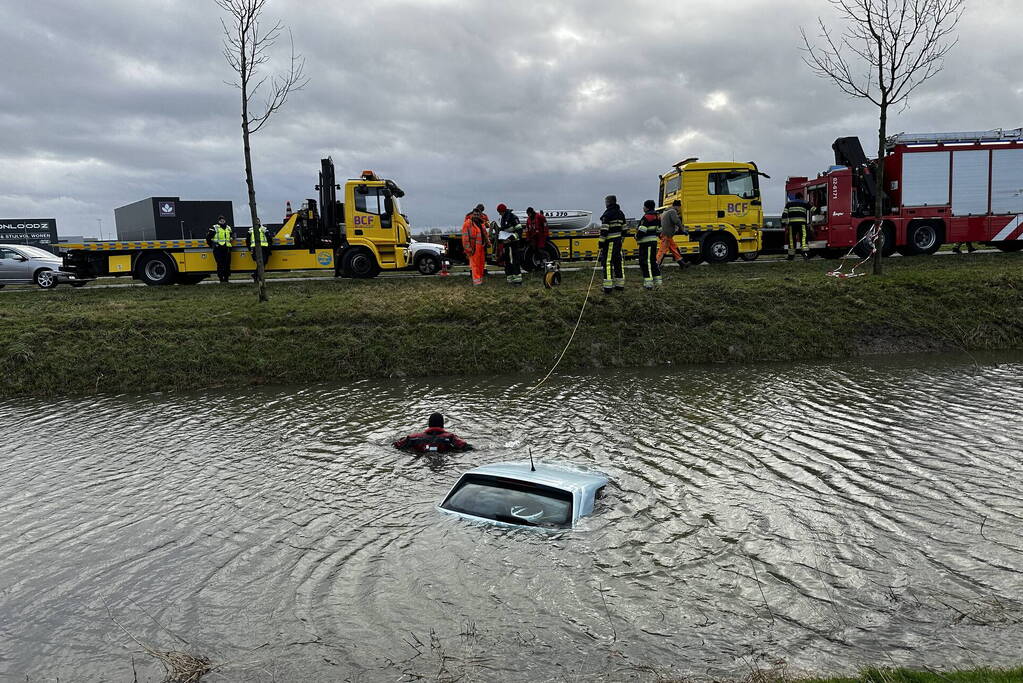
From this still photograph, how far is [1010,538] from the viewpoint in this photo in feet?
19.3

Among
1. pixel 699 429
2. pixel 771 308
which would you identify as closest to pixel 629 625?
pixel 699 429

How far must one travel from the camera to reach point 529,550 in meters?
5.90

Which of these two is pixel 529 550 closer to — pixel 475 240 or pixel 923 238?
pixel 475 240

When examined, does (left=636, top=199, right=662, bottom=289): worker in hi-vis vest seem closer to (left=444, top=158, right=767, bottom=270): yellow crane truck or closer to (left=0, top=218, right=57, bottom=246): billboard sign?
(left=444, top=158, right=767, bottom=270): yellow crane truck

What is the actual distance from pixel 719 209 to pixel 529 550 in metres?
17.4

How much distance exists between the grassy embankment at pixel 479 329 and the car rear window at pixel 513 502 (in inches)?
301

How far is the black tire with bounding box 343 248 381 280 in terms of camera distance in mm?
21266

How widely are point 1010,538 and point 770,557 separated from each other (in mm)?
2054

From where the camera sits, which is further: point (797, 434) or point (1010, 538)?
point (797, 434)

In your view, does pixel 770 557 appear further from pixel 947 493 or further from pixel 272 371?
pixel 272 371

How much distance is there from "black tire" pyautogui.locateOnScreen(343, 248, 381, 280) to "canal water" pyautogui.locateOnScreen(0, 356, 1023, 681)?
11.2 meters

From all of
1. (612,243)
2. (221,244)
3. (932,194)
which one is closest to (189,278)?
(221,244)

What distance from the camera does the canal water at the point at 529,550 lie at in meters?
A: 4.62

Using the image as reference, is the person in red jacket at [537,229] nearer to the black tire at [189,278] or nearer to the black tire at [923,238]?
the black tire at [189,278]
